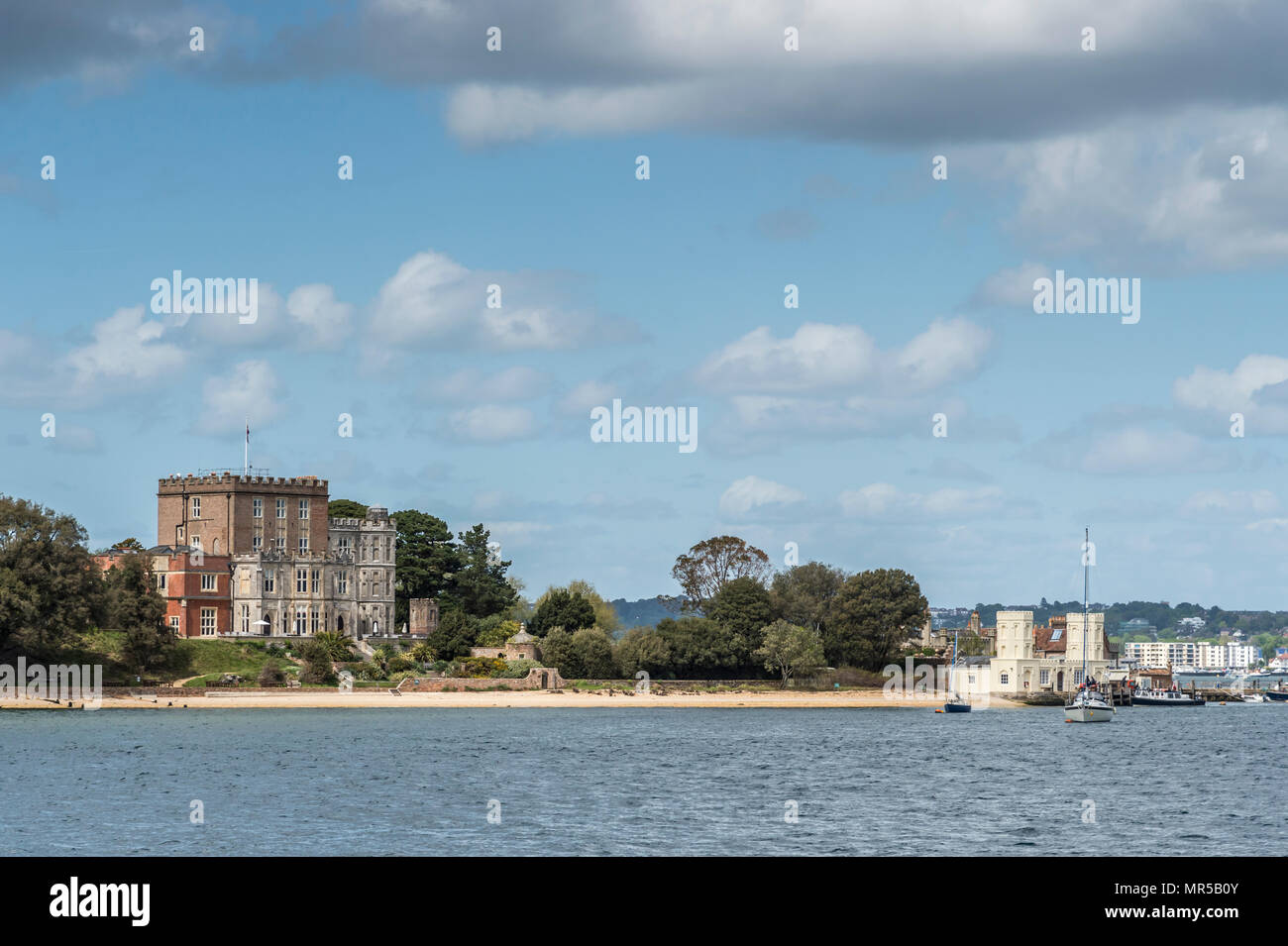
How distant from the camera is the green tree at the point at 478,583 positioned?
5625 inches

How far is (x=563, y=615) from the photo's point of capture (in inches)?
5103

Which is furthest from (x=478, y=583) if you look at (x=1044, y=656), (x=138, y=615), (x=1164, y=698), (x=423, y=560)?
(x=1164, y=698)

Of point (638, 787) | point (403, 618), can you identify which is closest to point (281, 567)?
point (403, 618)

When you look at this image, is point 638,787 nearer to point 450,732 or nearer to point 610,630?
point 450,732

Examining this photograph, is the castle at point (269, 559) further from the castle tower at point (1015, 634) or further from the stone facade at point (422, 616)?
the castle tower at point (1015, 634)

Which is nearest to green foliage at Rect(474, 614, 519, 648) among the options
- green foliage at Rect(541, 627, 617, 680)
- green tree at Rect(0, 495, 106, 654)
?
green foliage at Rect(541, 627, 617, 680)

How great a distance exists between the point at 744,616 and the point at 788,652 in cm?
473

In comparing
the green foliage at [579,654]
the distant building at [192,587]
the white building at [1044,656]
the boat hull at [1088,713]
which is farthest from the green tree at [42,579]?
the white building at [1044,656]

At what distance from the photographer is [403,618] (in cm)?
14125

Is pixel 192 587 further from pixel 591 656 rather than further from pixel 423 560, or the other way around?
pixel 591 656
